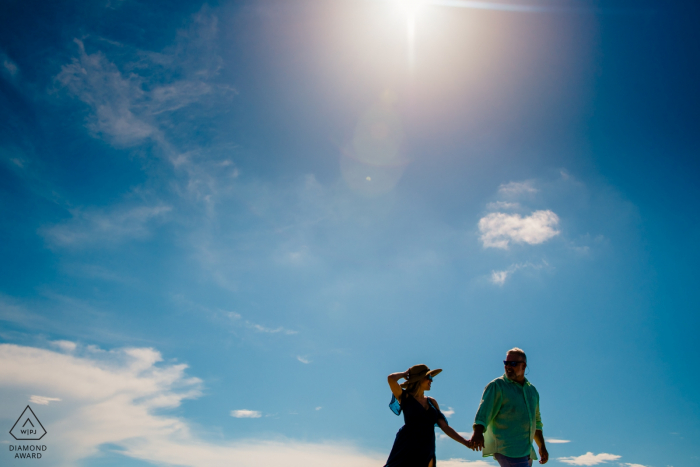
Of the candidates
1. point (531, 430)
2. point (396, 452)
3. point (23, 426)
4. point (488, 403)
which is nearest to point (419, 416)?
point (396, 452)

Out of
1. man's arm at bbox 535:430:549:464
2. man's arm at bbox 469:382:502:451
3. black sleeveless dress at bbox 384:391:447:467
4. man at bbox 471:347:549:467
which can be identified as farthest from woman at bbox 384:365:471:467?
man's arm at bbox 535:430:549:464

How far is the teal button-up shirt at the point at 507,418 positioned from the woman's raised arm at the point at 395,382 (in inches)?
54.7

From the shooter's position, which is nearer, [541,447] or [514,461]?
[514,461]

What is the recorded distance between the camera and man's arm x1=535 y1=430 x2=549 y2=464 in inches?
262

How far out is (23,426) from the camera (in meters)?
24.4

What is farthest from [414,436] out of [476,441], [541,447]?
[541,447]

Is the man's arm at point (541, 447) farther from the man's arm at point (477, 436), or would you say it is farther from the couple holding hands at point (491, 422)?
the man's arm at point (477, 436)

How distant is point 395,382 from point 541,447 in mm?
2929

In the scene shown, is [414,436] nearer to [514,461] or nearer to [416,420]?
[416,420]

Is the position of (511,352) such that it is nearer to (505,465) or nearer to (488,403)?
(488,403)

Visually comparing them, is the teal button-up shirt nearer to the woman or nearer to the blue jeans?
the blue jeans

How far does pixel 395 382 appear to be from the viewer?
6.82 m

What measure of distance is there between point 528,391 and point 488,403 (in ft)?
2.96

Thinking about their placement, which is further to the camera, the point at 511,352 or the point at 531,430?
the point at 511,352
